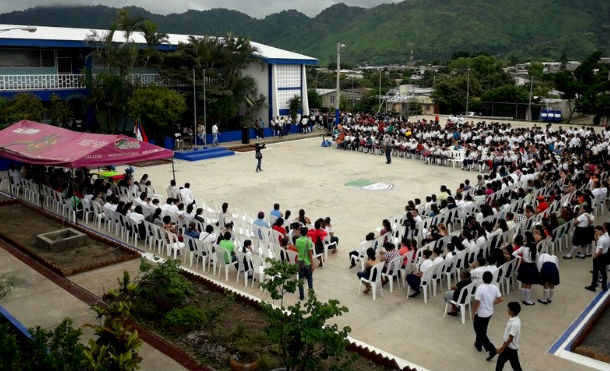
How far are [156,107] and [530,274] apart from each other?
1982 cm

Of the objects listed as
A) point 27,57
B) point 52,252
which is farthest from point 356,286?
point 27,57

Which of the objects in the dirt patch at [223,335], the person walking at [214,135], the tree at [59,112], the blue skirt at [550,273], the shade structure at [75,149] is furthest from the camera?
the person walking at [214,135]

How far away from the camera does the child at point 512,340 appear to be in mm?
6750

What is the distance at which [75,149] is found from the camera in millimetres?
13914

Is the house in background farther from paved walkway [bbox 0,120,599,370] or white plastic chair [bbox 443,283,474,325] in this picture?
white plastic chair [bbox 443,283,474,325]

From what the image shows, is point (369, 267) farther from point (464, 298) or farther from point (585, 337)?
point (585, 337)

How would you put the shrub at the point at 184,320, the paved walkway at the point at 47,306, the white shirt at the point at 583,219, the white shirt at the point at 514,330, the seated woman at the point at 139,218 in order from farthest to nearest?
the seated woman at the point at 139,218 < the white shirt at the point at 583,219 < the shrub at the point at 184,320 < the paved walkway at the point at 47,306 < the white shirt at the point at 514,330

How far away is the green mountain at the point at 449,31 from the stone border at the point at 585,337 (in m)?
123

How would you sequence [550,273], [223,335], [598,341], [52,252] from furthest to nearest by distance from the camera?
[52,252] → [550,273] → [598,341] → [223,335]

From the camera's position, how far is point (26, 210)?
15750mm

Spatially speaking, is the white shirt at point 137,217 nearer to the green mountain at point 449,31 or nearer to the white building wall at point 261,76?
the white building wall at point 261,76

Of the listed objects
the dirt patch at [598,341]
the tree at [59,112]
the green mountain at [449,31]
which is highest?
the green mountain at [449,31]

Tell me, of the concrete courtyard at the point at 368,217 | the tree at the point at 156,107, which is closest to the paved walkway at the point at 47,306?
the concrete courtyard at the point at 368,217

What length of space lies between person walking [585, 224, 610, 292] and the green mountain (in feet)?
400
